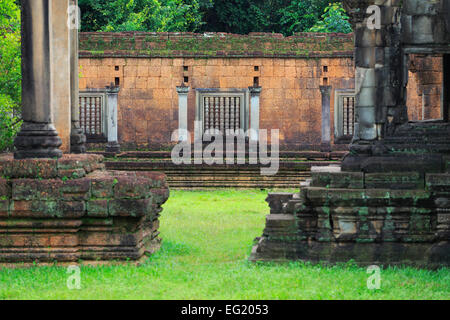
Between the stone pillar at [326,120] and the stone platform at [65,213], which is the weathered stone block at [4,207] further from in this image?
the stone pillar at [326,120]

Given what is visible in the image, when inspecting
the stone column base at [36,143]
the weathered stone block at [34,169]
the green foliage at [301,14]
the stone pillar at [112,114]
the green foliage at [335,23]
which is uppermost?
the green foliage at [301,14]

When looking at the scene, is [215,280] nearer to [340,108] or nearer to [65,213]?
[65,213]

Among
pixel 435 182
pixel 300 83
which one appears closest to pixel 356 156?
pixel 435 182

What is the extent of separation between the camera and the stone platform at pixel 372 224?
312 inches

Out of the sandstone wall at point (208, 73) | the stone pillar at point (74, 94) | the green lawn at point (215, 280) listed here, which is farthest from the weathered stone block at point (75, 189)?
the sandstone wall at point (208, 73)

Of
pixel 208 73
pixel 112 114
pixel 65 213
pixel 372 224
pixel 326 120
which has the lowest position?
pixel 372 224

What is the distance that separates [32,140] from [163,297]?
2616 millimetres

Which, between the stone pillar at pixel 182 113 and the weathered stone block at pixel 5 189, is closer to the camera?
the weathered stone block at pixel 5 189

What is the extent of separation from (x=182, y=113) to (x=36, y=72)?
13547 millimetres

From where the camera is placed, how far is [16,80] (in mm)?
16859

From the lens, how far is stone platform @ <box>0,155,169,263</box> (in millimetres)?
7676

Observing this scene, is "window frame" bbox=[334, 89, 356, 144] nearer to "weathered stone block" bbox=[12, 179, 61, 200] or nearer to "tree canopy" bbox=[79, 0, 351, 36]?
"tree canopy" bbox=[79, 0, 351, 36]

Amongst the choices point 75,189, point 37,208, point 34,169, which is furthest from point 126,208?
point 34,169

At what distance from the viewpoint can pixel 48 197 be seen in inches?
302
